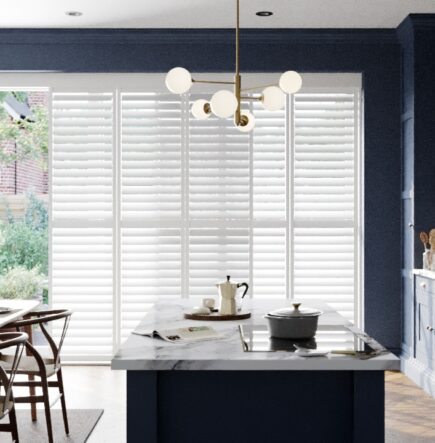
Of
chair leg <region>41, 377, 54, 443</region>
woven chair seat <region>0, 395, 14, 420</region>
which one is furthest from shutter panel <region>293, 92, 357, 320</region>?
woven chair seat <region>0, 395, 14, 420</region>

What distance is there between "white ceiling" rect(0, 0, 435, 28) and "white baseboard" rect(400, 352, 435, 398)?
7.96ft

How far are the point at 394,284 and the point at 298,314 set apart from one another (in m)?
3.02

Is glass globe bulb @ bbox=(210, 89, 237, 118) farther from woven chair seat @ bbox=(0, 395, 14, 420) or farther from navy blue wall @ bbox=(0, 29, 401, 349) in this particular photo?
navy blue wall @ bbox=(0, 29, 401, 349)

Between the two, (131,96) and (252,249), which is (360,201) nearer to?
(252,249)

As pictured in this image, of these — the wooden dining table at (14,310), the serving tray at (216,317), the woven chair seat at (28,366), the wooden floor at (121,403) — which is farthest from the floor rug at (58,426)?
the serving tray at (216,317)

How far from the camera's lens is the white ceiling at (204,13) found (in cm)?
474

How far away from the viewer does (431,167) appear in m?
5.05

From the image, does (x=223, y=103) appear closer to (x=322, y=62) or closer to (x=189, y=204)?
(x=189, y=204)

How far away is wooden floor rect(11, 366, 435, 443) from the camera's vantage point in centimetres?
379

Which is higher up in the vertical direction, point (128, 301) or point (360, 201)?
point (360, 201)

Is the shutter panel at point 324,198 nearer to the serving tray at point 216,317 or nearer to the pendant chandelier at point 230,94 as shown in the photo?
the pendant chandelier at point 230,94

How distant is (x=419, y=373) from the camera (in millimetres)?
4816

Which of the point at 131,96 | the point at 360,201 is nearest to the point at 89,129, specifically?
the point at 131,96

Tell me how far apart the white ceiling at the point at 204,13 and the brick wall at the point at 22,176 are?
3393 mm
